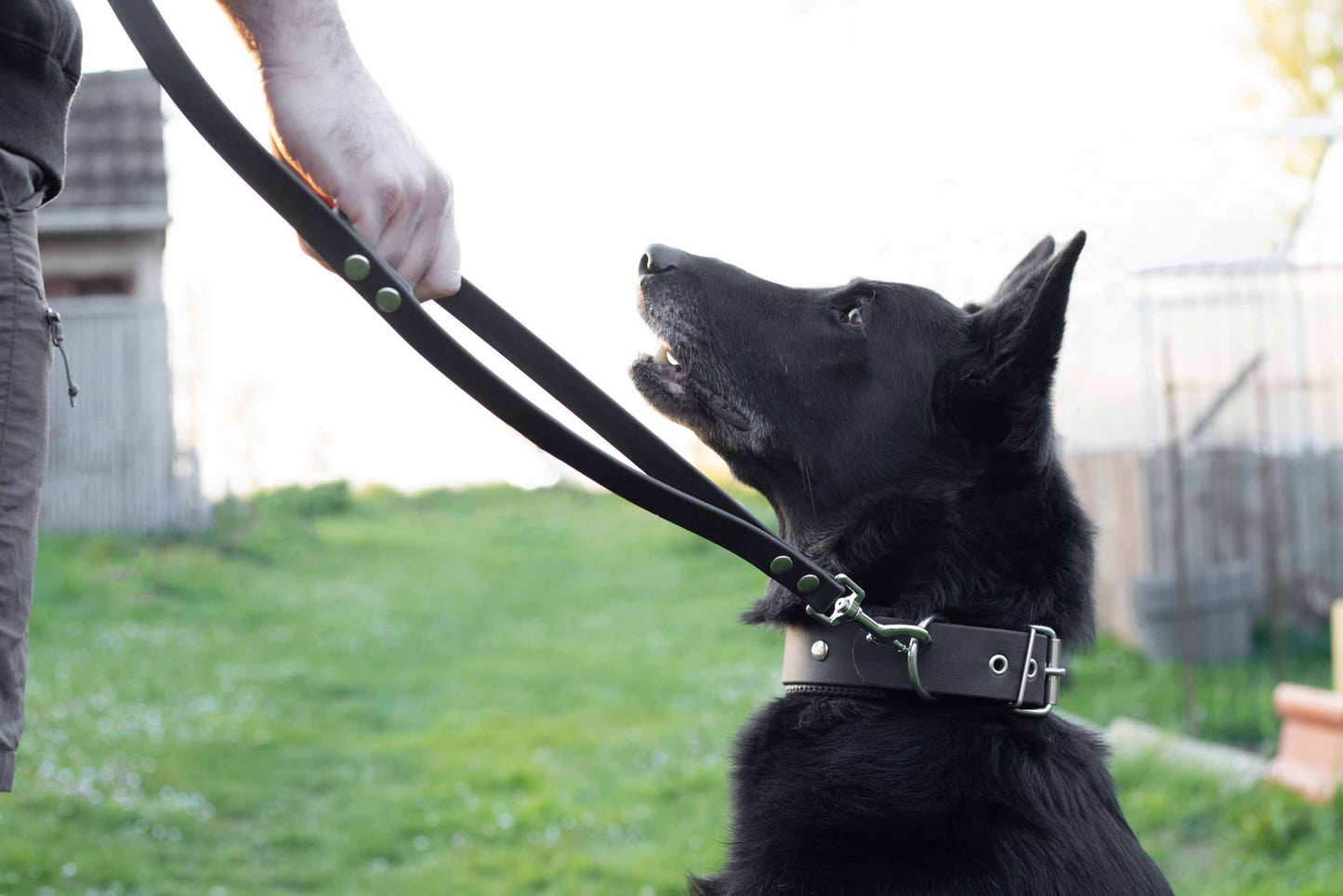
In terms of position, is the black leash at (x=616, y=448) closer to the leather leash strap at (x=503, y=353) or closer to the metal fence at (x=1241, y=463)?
the leather leash strap at (x=503, y=353)

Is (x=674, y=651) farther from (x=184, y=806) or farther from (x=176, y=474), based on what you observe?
(x=176, y=474)

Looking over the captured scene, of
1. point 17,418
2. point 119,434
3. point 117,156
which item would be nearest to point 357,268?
point 17,418

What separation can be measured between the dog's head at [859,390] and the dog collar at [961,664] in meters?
0.23

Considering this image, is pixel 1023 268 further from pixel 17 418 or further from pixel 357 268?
pixel 17 418

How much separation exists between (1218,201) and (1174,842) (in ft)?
9.99

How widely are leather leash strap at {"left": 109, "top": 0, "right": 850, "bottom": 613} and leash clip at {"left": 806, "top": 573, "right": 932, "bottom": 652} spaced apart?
2cm

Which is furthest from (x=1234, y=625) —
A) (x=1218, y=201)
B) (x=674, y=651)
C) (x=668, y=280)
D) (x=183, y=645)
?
(x=183, y=645)

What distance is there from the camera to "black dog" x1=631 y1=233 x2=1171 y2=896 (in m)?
1.65

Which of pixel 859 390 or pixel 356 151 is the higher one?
pixel 356 151

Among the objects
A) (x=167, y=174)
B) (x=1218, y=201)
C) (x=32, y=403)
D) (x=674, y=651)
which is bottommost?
(x=674, y=651)

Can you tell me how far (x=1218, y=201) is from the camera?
5367mm

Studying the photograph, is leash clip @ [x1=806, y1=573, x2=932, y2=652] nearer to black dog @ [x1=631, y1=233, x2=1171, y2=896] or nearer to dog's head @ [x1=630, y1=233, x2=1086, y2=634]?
black dog @ [x1=631, y1=233, x2=1171, y2=896]

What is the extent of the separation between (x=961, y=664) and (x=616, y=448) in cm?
65

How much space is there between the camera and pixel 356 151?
4.67ft
